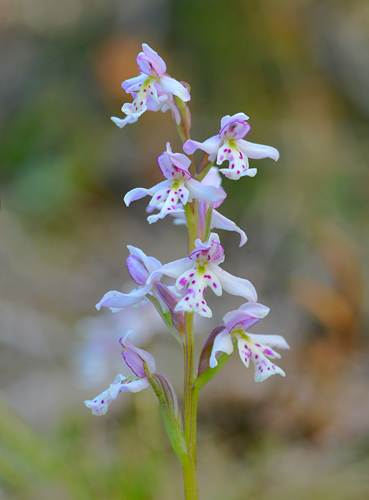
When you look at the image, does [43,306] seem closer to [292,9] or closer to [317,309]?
[317,309]

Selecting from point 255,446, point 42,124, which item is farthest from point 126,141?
point 255,446

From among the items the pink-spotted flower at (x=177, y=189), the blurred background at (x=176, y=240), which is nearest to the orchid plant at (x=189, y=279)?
the pink-spotted flower at (x=177, y=189)

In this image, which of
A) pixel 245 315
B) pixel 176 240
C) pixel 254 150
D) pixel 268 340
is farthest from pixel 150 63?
pixel 176 240

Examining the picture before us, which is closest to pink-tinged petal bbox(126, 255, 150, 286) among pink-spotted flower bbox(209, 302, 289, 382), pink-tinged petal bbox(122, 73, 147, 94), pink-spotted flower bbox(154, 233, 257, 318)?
pink-spotted flower bbox(154, 233, 257, 318)

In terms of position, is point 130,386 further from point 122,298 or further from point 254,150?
point 254,150

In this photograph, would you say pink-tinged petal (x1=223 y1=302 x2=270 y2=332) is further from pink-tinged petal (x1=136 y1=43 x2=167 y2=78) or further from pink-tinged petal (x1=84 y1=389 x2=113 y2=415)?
pink-tinged petal (x1=136 y1=43 x2=167 y2=78)

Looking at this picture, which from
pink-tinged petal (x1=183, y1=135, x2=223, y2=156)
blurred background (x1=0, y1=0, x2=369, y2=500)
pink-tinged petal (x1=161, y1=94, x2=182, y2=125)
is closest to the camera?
pink-tinged petal (x1=183, y1=135, x2=223, y2=156)

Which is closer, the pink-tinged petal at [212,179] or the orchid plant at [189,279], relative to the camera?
the orchid plant at [189,279]

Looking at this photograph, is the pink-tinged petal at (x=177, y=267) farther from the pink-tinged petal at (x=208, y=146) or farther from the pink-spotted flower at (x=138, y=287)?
the pink-tinged petal at (x=208, y=146)
